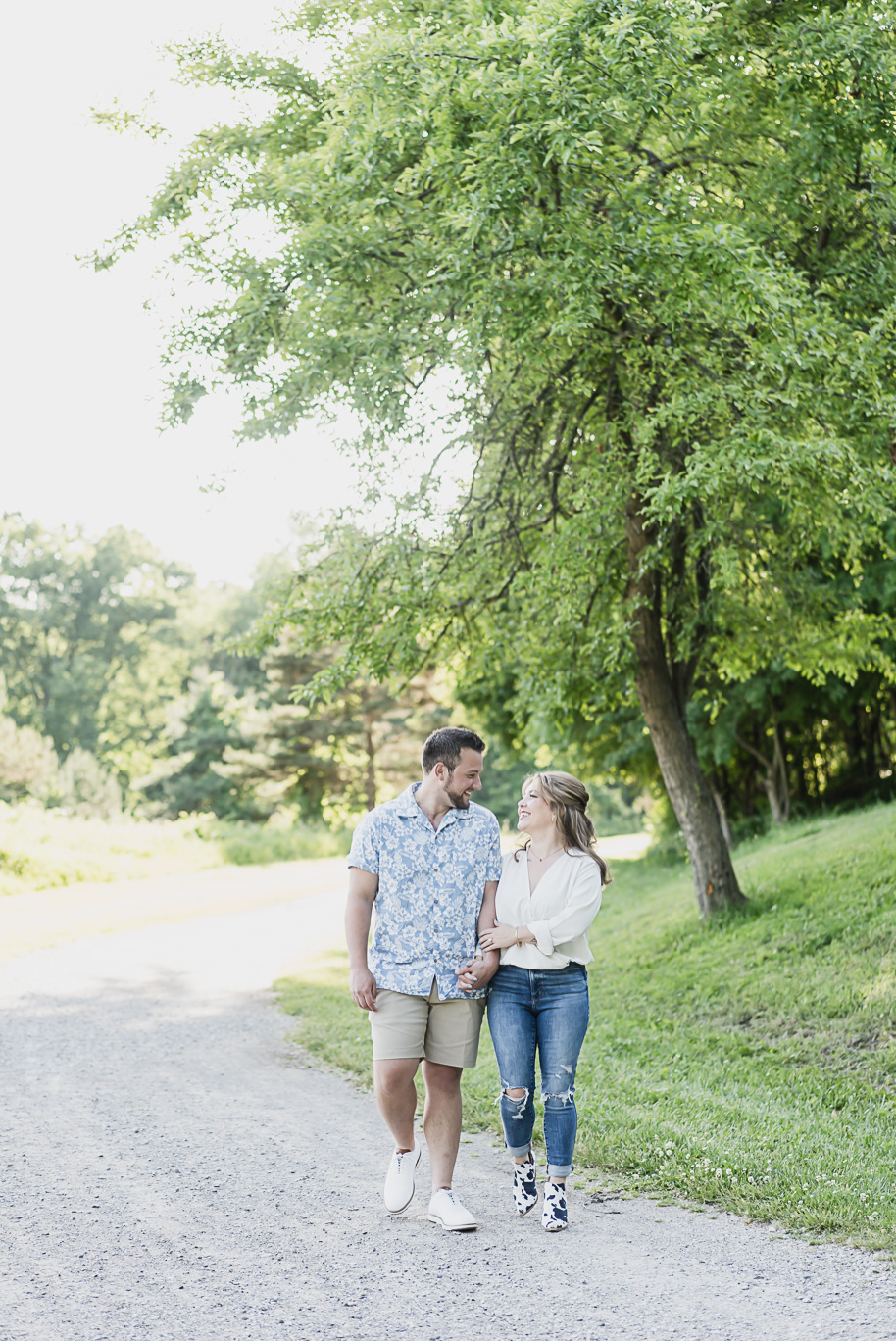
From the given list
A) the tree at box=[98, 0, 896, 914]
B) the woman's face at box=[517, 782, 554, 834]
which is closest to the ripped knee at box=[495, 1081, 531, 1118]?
the woman's face at box=[517, 782, 554, 834]

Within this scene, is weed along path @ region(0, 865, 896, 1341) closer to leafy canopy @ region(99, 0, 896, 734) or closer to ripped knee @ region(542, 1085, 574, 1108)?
ripped knee @ region(542, 1085, 574, 1108)

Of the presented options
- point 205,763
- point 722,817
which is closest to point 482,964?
point 722,817

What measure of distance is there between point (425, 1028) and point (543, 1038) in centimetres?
48

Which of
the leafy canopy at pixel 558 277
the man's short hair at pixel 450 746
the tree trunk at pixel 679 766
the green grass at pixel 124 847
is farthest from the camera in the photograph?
the green grass at pixel 124 847

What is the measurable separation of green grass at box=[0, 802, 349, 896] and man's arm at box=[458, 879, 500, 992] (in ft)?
53.2

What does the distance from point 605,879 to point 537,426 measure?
623cm

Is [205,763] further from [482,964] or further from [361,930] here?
[482,964]

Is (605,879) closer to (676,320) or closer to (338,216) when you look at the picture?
(676,320)

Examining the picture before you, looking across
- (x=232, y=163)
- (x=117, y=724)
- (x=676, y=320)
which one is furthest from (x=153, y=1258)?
(x=117, y=724)

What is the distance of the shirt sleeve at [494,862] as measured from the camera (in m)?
4.59

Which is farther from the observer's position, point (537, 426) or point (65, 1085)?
point (537, 426)

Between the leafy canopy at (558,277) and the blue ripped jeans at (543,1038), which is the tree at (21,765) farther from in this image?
the blue ripped jeans at (543,1038)

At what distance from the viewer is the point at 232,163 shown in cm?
927

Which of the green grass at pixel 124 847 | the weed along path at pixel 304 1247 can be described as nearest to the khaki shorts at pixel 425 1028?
the weed along path at pixel 304 1247
